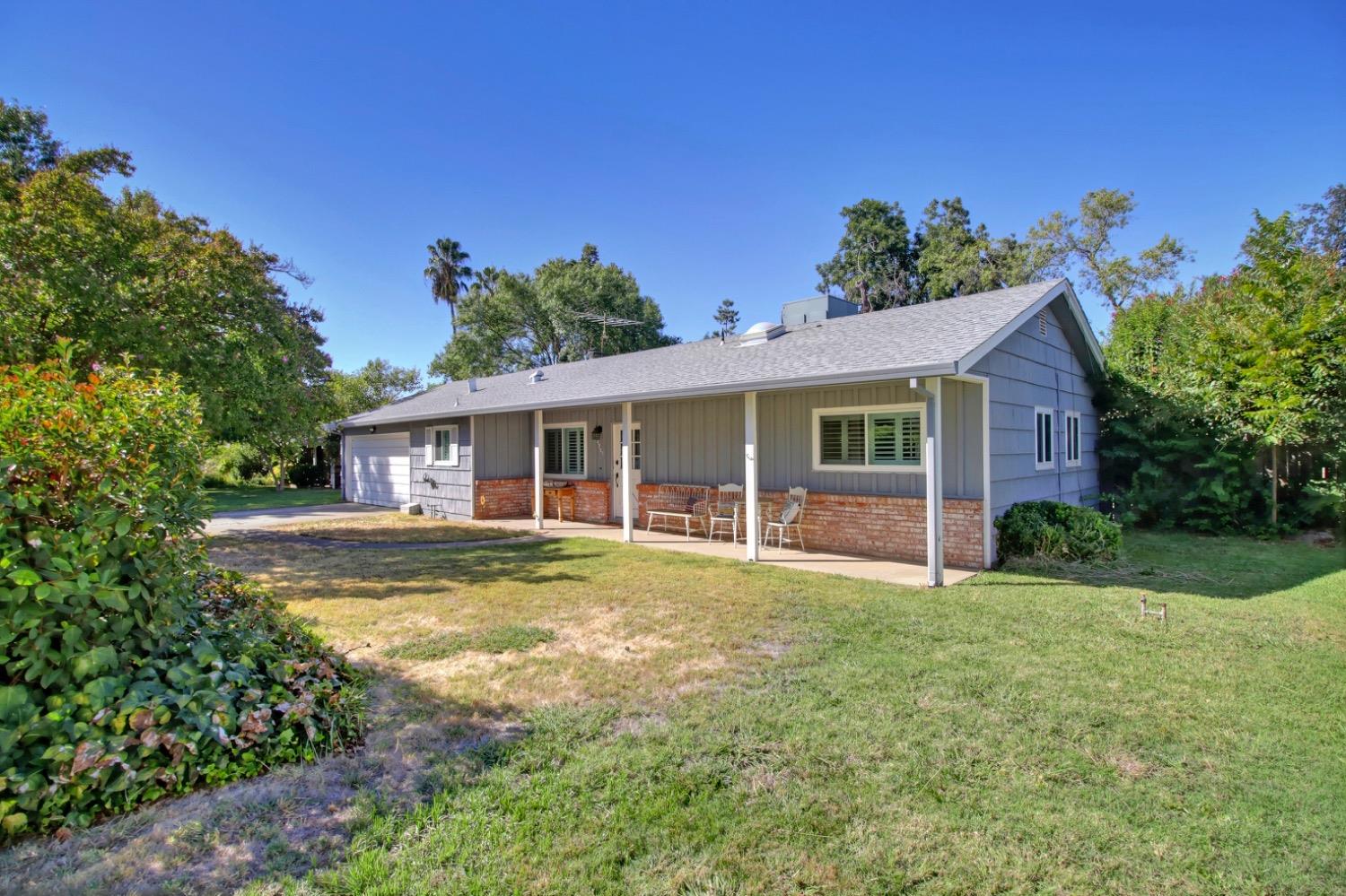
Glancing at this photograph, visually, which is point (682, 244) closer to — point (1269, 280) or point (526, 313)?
point (526, 313)

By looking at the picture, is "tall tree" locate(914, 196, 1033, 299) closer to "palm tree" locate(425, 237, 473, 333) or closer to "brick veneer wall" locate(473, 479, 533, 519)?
"brick veneer wall" locate(473, 479, 533, 519)

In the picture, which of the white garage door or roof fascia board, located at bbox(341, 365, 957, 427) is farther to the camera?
the white garage door

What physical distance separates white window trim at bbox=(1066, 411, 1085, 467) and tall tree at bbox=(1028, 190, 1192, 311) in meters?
16.4

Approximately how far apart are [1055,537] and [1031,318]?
3597mm

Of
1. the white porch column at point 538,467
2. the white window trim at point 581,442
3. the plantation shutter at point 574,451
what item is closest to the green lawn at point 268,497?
the white window trim at point 581,442

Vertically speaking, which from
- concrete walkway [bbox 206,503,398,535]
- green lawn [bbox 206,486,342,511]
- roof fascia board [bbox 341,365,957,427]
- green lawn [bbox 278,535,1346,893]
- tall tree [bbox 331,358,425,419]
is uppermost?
tall tree [bbox 331,358,425,419]

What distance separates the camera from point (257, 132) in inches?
434

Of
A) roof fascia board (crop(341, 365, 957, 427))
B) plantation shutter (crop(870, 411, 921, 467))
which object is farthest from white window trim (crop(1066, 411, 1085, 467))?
roof fascia board (crop(341, 365, 957, 427))

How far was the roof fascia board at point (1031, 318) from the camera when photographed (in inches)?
277

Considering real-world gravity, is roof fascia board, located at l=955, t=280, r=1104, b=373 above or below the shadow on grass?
above

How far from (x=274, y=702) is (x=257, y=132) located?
11.8m

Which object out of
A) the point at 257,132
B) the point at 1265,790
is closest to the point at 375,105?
the point at 257,132

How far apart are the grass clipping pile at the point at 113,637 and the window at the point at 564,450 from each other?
10555 millimetres

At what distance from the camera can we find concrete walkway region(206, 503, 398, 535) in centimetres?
1351
